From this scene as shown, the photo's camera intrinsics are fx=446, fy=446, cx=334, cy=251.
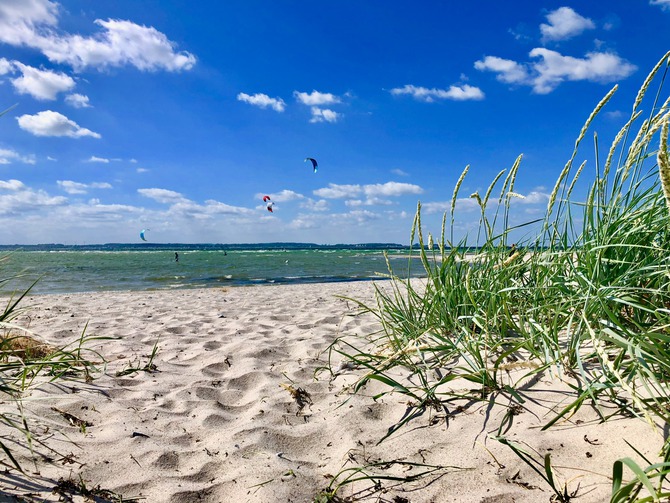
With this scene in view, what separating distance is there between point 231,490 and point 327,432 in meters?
0.60

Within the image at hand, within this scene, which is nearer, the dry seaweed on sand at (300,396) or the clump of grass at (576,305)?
the clump of grass at (576,305)

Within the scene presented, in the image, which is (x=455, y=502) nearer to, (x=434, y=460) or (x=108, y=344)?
(x=434, y=460)

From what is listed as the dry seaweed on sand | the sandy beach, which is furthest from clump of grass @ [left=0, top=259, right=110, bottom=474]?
the dry seaweed on sand

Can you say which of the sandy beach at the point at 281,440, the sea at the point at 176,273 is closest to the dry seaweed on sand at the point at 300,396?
the sandy beach at the point at 281,440

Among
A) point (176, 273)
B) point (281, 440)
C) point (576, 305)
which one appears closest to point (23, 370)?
point (281, 440)

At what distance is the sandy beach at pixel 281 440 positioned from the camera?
1669 millimetres

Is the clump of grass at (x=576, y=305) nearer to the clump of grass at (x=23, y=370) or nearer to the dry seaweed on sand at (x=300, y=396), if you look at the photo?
the dry seaweed on sand at (x=300, y=396)

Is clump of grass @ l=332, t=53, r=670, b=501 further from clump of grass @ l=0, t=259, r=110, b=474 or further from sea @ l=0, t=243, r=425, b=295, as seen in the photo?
clump of grass @ l=0, t=259, r=110, b=474

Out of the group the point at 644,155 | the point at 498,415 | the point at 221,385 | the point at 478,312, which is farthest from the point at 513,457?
the point at 221,385

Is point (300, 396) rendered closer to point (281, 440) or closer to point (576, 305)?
point (281, 440)

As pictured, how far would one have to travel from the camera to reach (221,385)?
10.1 feet

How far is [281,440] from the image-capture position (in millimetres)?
2221

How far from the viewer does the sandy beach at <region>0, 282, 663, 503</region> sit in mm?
1669

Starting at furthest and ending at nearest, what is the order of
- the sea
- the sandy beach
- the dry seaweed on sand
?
the sea
the dry seaweed on sand
the sandy beach
